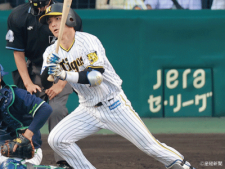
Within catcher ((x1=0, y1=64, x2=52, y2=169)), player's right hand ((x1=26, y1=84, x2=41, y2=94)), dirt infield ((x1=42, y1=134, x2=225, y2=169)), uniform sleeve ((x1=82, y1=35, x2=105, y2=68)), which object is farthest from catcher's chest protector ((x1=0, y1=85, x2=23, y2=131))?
dirt infield ((x1=42, y1=134, x2=225, y2=169))

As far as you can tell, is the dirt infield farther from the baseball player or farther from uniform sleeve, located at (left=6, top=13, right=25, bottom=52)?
uniform sleeve, located at (left=6, top=13, right=25, bottom=52)

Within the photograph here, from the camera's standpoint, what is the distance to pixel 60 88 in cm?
555

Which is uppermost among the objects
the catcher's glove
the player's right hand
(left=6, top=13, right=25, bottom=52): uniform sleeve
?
(left=6, top=13, right=25, bottom=52): uniform sleeve

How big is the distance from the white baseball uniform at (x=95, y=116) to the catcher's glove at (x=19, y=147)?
50 centimetres

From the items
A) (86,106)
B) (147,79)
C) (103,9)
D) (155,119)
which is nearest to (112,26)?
(103,9)

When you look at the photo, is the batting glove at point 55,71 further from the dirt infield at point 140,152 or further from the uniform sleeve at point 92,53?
the dirt infield at point 140,152

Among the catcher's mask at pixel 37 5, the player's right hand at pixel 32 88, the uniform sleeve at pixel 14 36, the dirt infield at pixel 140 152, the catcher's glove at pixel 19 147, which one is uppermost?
the catcher's mask at pixel 37 5

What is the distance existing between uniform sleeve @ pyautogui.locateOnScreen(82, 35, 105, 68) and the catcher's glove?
34.1 inches

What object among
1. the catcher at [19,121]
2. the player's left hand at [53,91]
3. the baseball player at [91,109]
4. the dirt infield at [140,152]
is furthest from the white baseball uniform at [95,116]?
the dirt infield at [140,152]

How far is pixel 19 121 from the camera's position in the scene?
4.51 metres

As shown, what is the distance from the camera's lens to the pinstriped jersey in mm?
4453

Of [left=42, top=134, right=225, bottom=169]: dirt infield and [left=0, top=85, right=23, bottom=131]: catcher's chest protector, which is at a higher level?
[left=0, top=85, right=23, bottom=131]: catcher's chest protector

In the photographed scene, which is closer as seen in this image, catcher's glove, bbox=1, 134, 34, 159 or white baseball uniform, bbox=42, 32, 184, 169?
catcher's glove, bbox=1, 134, 34, 159

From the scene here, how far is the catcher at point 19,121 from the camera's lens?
4176mm
